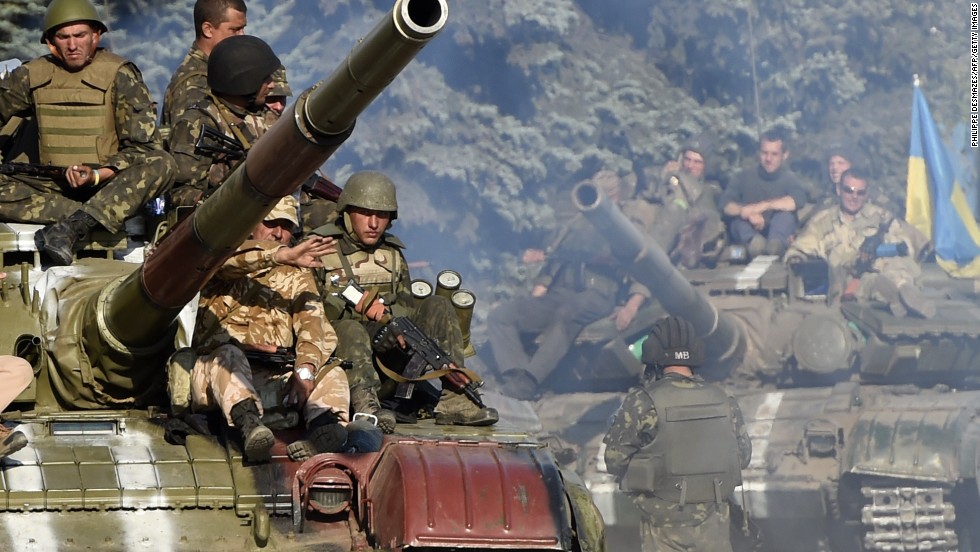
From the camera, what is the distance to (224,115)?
558 inches

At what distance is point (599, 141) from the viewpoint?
33906mm

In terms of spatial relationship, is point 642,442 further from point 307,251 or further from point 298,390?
point 307,251

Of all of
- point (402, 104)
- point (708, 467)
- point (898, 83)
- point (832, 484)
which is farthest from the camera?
point (898, 83)

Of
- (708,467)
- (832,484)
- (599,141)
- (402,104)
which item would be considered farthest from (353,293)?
(599,141)

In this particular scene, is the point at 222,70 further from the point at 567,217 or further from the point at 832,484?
the point at 567,217

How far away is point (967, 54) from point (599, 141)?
723 centimetres

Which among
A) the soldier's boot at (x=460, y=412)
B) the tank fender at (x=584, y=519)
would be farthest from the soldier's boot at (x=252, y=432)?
the tank fender at (x=584, y=519)

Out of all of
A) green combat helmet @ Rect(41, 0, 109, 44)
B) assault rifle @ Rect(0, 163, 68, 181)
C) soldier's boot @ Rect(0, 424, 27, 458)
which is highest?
green combat helmet @ Rect(41, 0, 109, 44)

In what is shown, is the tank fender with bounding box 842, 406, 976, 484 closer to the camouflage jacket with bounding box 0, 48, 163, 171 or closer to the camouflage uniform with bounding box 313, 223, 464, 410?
the camouflage uniform with bounding box 313, 223, 464, 410

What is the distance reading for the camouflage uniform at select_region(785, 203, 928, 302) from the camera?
30.1 metres

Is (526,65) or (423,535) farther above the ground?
(526,65)

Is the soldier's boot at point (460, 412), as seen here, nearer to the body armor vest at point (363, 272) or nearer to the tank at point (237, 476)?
the tank at point (237, 476)

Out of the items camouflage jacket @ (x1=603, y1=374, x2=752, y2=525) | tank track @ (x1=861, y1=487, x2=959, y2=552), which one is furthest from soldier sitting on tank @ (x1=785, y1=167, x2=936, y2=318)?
camouflage jacket @ (x1=603, y1=374, x2=752, y2=525)

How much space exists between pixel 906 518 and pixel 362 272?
1204cm
